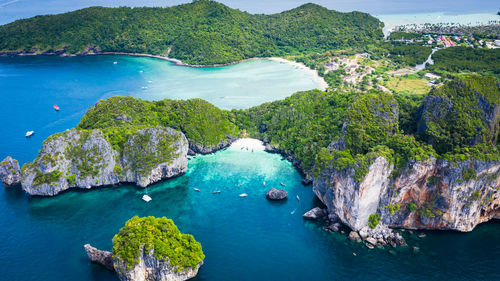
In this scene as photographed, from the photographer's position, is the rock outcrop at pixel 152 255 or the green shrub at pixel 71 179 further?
the green shrub at pixel 71 179

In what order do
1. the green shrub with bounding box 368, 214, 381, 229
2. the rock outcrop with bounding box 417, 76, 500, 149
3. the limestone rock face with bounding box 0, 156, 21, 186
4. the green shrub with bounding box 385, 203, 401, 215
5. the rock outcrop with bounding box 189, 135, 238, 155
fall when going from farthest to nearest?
1. the rock outcrop with bounding box 189, 135, 238, 155
2. the limestone rock face with bounding box 0, 156, 21, 186
3. the rock outcrop with bounding box 417, 76, 500, 149
4. the green shrub with bounding box 385, 203, 401, 215
5. the green shrub with bounding box 368, 214, 381, 229

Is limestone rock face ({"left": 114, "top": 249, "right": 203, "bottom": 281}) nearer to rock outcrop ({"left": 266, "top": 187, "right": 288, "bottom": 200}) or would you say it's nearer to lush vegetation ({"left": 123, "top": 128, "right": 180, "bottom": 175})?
rock outcrop ({"left": 266, "top": 187, "right": 288, "bottom": 200})

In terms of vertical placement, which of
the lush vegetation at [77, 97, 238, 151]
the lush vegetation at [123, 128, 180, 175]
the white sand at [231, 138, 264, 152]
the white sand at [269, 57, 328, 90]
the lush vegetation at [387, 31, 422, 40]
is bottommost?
the white sand at [231, 138, 264, 152]

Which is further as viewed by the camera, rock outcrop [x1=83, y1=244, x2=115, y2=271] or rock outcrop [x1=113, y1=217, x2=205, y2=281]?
rock outcrop [x1=83, y1=244, x2=115, y2=271]

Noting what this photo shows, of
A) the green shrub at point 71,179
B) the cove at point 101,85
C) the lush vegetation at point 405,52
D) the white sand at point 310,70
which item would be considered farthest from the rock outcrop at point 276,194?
the lush vegetation at point 405,52

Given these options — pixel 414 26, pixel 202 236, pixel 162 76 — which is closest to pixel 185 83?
pixel 162 76


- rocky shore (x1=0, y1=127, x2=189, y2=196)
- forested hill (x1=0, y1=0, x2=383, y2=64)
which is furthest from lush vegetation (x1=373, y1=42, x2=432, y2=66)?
rocky shore (x1=0, y1=127, x2=189, y2=196)

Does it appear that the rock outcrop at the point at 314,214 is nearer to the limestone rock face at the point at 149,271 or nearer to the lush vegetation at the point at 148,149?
the limestone rock face at the point at 149,271
